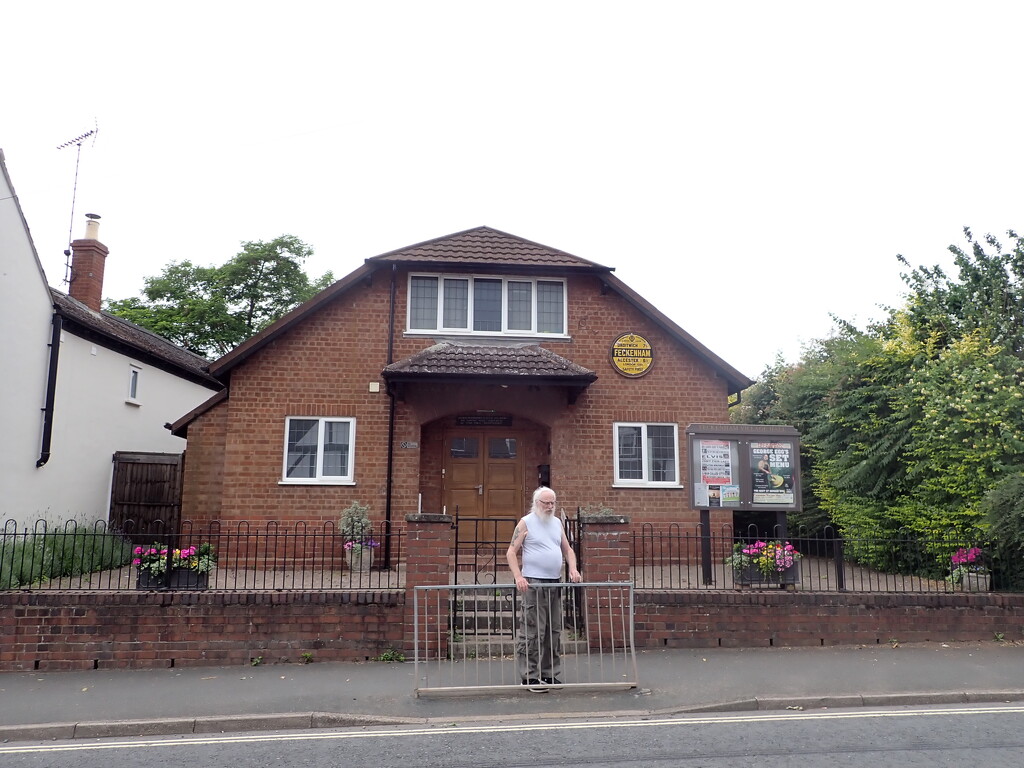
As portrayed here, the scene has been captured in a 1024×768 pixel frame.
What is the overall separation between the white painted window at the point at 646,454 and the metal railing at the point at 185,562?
4.39m

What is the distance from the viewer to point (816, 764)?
17.2 feet

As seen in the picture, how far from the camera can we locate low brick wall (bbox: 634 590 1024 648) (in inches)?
351

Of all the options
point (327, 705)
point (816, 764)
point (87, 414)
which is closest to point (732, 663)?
point (816, 764)

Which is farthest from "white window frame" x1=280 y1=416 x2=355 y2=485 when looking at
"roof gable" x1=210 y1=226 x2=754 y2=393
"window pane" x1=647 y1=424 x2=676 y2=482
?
"window pane" x1=647 y1=424 x2=676 y2=482

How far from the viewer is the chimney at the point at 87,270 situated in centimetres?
1877

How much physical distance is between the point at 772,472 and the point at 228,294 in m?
30.3

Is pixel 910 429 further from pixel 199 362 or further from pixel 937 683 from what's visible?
pixel 199 362

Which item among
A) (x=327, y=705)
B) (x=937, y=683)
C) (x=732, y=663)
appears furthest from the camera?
(x=732, y=663)

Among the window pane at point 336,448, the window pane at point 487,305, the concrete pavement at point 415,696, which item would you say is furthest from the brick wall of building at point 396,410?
the concrete pavement at point 415,696

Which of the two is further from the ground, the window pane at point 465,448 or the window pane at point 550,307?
the window pane at point 550,307

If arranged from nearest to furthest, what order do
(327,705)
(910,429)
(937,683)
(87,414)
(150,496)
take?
(327,705) < (937,683) < (910,429) < (87,414) < (150,496)

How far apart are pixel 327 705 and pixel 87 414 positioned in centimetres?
1160

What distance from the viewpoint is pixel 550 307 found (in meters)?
15.0

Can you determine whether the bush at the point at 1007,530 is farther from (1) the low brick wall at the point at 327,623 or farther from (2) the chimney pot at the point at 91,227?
(2) the chimney pot at the point at 91,227
